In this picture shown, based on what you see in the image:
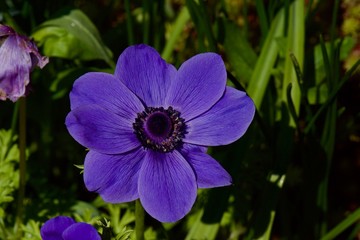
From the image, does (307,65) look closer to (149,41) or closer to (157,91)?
(149,41)

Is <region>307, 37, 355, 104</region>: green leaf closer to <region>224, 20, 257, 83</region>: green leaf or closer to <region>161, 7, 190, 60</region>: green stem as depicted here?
<region>224, 20, 257, 83</region>: green leaf

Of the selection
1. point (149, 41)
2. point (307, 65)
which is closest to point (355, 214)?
point (307, 65)

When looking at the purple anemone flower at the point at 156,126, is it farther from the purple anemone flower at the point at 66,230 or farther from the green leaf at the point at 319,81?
the green leaf at the point at 319,81

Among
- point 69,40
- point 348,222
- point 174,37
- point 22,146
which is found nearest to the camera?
point 22,146

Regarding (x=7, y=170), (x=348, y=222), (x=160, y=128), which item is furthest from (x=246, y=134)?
(x=7, y=170)

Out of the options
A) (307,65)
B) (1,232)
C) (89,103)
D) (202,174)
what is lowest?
(1,232)

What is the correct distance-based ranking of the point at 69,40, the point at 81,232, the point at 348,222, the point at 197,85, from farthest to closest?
the point at 69,40 < the point at 348,222 < the point at 197,85 < the point at 81,232

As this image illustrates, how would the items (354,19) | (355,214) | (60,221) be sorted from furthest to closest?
(354,19), (355,214), (60,221)

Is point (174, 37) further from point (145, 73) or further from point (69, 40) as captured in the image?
point (145, 73)
